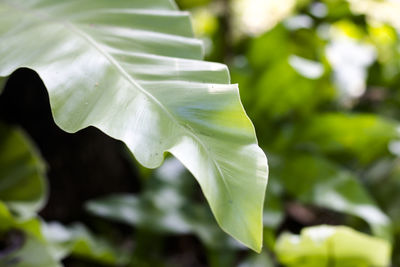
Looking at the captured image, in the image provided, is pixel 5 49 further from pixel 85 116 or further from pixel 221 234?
pixel 221 234

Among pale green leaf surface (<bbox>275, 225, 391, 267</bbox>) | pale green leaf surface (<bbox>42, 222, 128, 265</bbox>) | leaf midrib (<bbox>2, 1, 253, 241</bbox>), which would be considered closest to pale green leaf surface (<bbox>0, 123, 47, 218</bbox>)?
pale green leaf surface (<bbox>42, 222, 128, 265</bbox>)

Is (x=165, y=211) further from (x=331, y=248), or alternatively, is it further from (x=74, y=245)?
(x=331, y=248)

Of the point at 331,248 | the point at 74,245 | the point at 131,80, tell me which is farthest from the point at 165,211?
the point at 131,80

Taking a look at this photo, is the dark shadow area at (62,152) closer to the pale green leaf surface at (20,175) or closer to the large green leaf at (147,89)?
the pale green leaf surface at (20,175)

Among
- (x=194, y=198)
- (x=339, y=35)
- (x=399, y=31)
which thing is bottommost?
(x=194, y=198)

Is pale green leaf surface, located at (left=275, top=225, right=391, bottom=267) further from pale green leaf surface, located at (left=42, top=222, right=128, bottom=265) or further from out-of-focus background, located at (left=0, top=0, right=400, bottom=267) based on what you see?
pale green leaf surface, located at (left=42, top=222, right=128, bottom=265)

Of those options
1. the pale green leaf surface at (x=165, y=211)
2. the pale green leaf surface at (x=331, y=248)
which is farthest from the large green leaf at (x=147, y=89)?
the pale green leaf surface at (x=165, y=211)

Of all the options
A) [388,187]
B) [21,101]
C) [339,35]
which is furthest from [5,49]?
[339,35]
